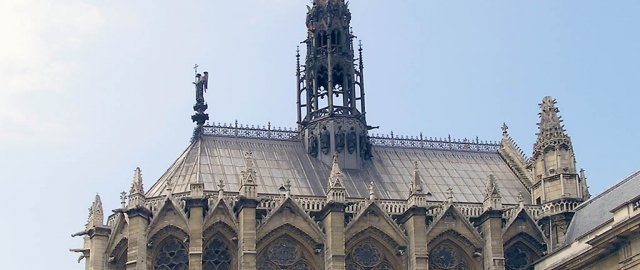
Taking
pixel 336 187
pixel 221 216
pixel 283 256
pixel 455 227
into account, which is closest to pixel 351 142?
pixel 336 187

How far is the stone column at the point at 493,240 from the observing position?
6481 cm

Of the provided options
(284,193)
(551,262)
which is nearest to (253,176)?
(284,193)

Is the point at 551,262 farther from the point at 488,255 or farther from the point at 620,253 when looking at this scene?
the point at 620,253

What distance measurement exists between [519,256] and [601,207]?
6.47 meters

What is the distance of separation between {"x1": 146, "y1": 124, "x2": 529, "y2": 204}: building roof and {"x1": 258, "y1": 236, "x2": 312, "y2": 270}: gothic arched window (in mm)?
4654

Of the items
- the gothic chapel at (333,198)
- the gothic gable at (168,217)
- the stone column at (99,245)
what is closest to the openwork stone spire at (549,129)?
the gothic chapel at (333,198)

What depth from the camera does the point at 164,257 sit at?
2485 inches

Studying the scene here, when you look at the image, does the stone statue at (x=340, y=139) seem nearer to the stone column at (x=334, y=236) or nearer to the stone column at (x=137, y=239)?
the stone column at (x=334, y=236)

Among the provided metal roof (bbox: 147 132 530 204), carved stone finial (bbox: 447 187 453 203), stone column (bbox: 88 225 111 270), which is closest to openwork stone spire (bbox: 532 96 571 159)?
metal roof (bbox: 147 132 530 204)

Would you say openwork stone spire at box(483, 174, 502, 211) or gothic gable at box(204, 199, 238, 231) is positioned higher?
openwork stone spire at box(483, 174, 502, 211)

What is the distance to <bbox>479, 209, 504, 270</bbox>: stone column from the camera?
6481 centimetres

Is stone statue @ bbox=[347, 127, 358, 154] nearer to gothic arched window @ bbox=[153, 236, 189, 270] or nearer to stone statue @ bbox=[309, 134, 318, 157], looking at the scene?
stone statue @ bbox=[309, 134, 318, 157]

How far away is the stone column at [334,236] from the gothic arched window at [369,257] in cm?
194

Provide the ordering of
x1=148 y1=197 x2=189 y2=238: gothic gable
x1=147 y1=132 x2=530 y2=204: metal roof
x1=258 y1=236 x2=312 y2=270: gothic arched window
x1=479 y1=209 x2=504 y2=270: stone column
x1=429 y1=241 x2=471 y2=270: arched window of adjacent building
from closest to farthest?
x1=148 y1=197 x2=189 y2=238: gothic gable < x1=258 y1=236 x2=312 y2=270: gothic arched window < x1=479 y1=209 x2=504 y2=270: stone column < x1=429 y1=241 x2=471 y2=270: arched window of adjacent building < x1=147 y1=132 x2=530 y2=204: metal roof
